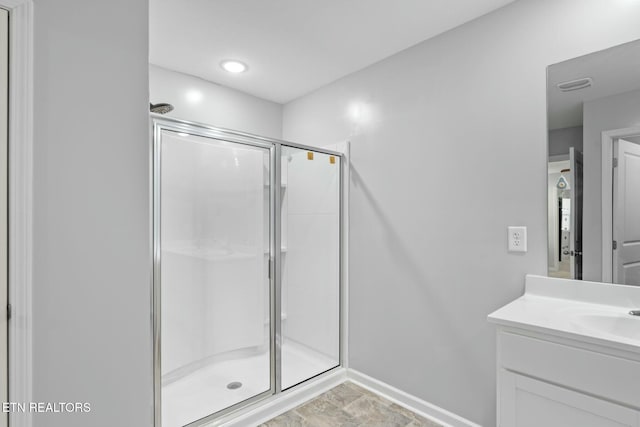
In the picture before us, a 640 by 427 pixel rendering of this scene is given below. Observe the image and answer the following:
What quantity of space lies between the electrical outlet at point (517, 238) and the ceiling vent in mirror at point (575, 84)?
68 centimetres

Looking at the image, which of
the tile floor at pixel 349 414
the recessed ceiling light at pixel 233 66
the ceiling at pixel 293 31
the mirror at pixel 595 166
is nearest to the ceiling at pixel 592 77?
the mirror at pixel 595 166

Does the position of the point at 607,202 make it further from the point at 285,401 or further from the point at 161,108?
the point at 161,108

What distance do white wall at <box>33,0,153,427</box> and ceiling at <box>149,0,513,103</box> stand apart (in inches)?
23.1

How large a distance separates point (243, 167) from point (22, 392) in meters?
1.46

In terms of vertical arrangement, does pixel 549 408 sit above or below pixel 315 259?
below

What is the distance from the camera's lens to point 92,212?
121 centimetres

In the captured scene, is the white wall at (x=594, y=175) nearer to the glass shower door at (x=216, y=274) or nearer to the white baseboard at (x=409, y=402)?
the white baseboard at (x=409, y=402)

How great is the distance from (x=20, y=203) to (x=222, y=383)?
1.60 metres

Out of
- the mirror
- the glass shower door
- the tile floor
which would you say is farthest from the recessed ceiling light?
the tile floor

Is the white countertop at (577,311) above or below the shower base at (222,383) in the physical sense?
above

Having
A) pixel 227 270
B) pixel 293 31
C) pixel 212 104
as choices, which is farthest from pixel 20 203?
pixel 212 104

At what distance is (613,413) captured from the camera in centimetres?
104

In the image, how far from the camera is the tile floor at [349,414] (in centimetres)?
193

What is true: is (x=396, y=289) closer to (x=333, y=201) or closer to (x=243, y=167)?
(x=333, y=201)
